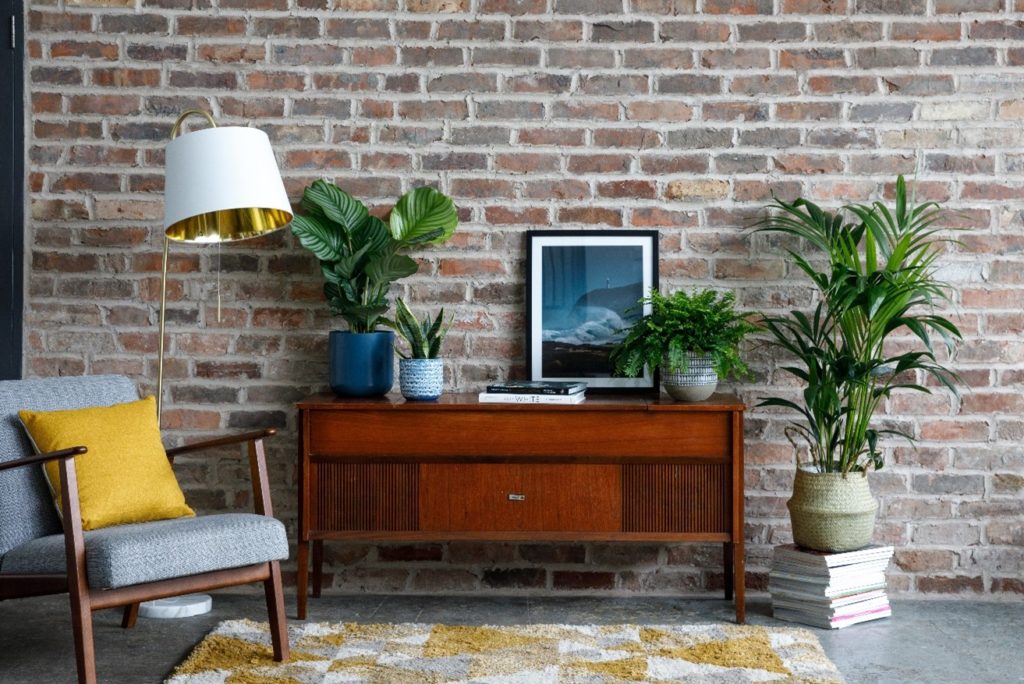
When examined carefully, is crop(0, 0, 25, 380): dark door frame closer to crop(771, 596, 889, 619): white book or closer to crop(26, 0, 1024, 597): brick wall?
crop(26, 0, 1024, 597): brick wall

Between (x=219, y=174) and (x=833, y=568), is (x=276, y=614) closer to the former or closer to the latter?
(x=219, y=174)

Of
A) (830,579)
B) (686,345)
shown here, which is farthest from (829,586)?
(686,345)

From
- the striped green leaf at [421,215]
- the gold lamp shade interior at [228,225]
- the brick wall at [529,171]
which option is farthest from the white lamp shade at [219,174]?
the brick wall at [529,171]

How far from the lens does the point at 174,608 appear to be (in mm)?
3414

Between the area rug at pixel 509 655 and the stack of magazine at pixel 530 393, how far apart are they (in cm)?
72

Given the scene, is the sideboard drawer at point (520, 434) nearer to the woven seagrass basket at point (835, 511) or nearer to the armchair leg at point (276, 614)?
the woven seagrass basket at point (835, 511)

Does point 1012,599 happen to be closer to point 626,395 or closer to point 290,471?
point 626,395

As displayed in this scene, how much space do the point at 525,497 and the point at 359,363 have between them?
0.72 m

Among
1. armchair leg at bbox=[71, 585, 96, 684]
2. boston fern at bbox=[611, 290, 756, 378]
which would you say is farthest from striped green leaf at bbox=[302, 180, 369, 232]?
armchair leg at bbox=[71, 585, 96, 684]

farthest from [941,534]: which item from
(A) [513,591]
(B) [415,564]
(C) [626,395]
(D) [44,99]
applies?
(D) [44,99]

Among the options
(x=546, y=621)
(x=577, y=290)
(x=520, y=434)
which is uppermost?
(x=577, y=290)

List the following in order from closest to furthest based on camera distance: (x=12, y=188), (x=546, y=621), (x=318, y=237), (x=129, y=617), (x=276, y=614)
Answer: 1. (x=276, y=614)
2. (x=129, y=617)
3. (x=546, y=621)
4. (x=318, y=237)
5. (x=12, y=188)

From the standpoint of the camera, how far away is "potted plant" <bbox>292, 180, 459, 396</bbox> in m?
3.51

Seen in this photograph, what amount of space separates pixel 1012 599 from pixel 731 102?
2058 mm
